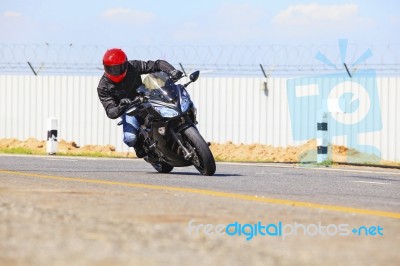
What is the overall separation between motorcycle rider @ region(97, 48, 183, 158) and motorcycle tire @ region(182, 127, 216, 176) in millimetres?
981

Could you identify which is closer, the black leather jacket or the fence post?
the black leather jacket

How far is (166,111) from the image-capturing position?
44.1ft

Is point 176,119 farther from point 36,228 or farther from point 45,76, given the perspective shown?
point 45,76

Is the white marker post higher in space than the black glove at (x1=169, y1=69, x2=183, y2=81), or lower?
lower

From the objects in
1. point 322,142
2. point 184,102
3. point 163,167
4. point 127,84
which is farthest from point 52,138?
point 184,102

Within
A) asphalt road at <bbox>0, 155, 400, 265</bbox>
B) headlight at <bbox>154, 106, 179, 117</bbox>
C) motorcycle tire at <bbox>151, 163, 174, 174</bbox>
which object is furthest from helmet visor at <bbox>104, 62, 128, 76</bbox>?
asphalt road at <bbox>0, 155, 400, 265</bbox>

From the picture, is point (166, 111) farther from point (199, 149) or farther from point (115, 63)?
point (115, 63)

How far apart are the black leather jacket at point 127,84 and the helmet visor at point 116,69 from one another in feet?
0.58

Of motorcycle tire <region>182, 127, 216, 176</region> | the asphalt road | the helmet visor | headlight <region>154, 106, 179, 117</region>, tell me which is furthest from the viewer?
the helmet visor

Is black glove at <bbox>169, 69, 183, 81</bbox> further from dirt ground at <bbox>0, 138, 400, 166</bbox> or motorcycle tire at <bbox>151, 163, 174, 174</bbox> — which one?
dirt ground at <bbox>0, 138, 400, 166</bbox>

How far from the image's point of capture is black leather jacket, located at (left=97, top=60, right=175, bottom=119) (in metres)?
14.1

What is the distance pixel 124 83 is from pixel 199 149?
5.62 feet

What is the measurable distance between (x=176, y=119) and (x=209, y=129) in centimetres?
1578

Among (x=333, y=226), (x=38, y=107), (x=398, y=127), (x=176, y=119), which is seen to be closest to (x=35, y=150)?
(x=38, y=107)
